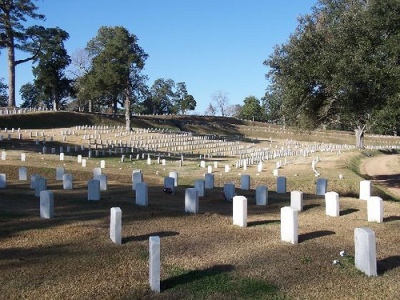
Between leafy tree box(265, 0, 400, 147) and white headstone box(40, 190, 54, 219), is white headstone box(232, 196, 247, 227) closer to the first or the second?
white headstone box(40, 190, 54, 219)

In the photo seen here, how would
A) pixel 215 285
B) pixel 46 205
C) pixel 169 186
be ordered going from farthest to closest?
pixel 169 186
pixel 46 205
pixel 215 285

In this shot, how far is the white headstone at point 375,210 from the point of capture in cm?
1131

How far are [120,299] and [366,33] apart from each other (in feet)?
54.1

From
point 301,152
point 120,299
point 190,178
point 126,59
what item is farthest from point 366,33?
point 126,59

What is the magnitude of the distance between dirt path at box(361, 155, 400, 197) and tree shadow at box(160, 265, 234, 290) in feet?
60.5

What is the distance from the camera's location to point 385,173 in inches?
1372

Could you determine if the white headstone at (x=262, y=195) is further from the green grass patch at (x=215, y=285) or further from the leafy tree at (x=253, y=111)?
the leafy tree at (x=253, y=111)


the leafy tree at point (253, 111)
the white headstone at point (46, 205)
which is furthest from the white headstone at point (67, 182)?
the leafy tree at point (253, 111)

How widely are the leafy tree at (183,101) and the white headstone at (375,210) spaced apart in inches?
5425

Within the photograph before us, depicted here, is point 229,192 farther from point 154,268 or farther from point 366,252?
point 154,268

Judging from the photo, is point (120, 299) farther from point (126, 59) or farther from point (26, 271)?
point (126, 59)

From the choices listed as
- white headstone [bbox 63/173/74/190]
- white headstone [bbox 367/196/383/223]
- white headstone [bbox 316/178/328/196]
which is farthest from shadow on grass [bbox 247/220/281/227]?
white headstone [bbox 63/173/74/190]

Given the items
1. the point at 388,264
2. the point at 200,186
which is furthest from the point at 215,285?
the point at 200,186

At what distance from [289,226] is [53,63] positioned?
66553 millimetres
